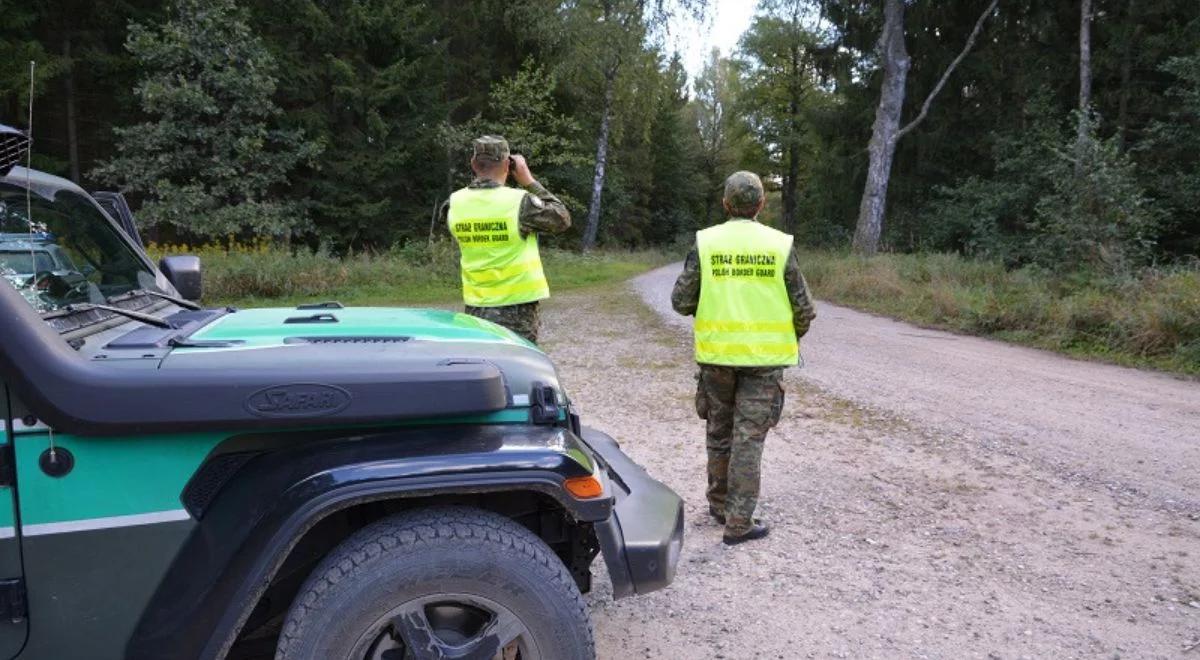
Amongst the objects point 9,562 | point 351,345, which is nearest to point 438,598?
point 351,345

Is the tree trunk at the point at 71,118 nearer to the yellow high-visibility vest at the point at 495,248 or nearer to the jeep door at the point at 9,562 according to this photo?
the yellow high-visibility vest at the point at 495,248

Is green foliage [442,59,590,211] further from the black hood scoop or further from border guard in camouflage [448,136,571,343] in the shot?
the black hood scoop

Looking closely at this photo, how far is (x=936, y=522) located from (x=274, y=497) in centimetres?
384

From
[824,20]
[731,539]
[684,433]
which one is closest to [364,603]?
[731,539]

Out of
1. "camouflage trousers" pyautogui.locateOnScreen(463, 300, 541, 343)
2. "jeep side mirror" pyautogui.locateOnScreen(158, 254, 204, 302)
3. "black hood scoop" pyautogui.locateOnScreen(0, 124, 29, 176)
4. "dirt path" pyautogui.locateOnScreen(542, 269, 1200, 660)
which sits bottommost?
"dirt path" pyautogui.locateOnScreen(542, 269, 1200, 660)

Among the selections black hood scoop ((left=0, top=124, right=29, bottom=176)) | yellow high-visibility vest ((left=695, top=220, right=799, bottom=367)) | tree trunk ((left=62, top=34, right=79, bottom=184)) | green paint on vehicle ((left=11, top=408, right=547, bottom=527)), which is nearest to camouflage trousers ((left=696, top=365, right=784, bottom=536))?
yellow high-visibility vest ((left=695, top=220, right=799, bottom=367))

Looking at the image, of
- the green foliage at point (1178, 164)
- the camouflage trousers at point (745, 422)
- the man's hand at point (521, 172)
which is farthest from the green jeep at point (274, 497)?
the green foliage at point (1178, 164)

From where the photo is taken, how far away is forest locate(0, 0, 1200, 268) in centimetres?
2039

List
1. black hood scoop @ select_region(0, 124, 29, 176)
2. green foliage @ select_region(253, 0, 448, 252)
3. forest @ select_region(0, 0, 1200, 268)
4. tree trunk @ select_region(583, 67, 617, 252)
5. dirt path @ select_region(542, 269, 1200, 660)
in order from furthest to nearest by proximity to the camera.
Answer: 1. tree trunk @ select_region(583, 67, 617, 252)
2. green foliage @ select_region(253, 0, 448, 252)
3. forest @ select_region(0, 0, 1200, 268)
4. dirt path @ select_region(542, 269, 1200, 660)
5. black hood scoop @ select_region(0, 124, 29, 176)

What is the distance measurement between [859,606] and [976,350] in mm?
8400

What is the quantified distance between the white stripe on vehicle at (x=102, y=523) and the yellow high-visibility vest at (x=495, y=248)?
10.00ft

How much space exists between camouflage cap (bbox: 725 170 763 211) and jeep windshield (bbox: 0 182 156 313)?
2906 mm

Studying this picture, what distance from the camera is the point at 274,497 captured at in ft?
6.51

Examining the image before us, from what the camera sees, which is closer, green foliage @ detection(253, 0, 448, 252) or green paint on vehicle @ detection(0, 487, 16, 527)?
green paint on vehicle @ detection(0, 487, 16, 527)
